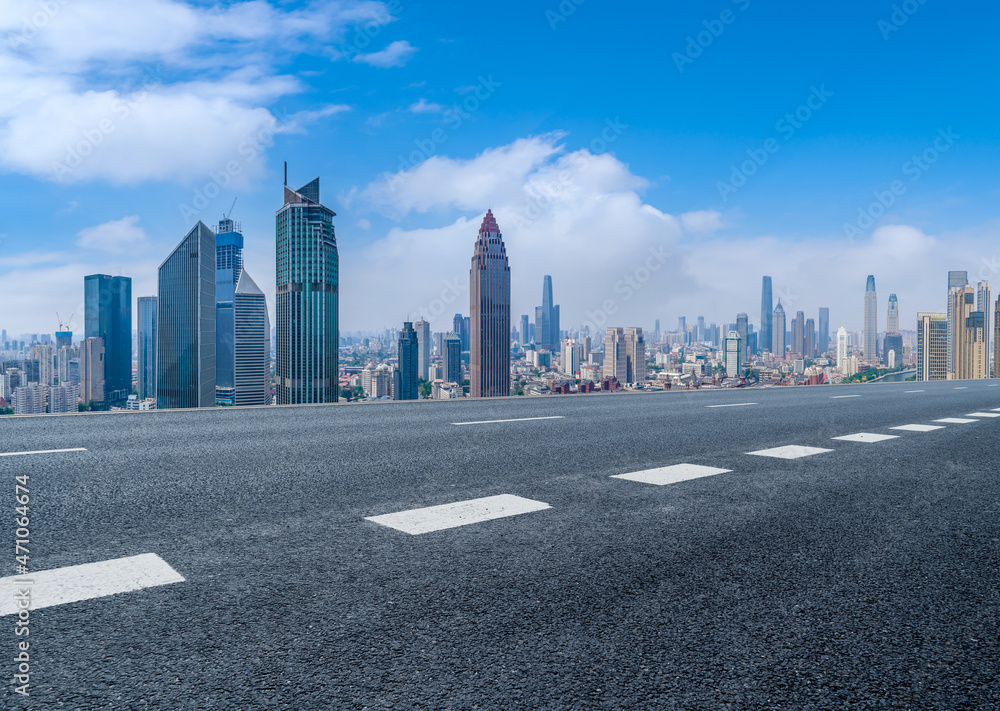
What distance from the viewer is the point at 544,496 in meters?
3.87

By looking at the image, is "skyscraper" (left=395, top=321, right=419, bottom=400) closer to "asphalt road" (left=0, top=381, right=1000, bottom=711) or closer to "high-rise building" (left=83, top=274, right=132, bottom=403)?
"high-rise building" (left=83, top=274, right=132, bottom=403)

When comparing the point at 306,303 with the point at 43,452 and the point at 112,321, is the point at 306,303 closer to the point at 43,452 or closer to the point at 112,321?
the point at 112,321

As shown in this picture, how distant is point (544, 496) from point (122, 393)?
69690 mm

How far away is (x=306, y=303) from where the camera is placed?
93.7 meters

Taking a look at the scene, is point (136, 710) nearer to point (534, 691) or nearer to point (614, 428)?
point (534, 691)

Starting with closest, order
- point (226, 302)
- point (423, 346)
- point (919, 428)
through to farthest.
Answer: point (919, 428), point (423, 346), point (226, 302)

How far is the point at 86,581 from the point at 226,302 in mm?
157007

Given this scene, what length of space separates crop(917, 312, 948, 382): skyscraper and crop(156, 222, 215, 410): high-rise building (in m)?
98.6

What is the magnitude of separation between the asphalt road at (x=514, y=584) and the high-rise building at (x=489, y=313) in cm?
7606

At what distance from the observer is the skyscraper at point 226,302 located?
5094 inches

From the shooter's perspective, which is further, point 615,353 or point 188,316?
point 188,316

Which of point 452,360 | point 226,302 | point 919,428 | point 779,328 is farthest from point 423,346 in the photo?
point 779,328

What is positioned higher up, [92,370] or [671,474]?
[671,474]

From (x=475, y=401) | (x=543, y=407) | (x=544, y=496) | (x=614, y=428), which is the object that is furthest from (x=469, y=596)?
(x=475, y=401)
